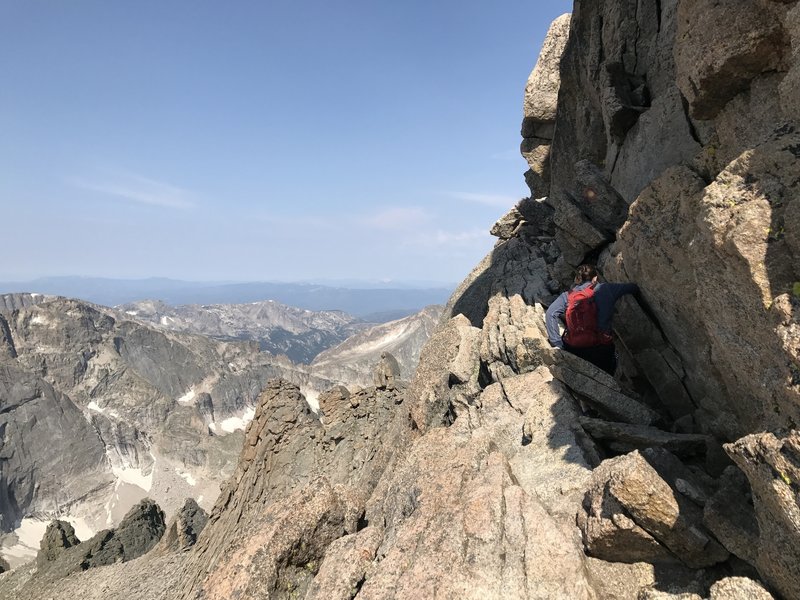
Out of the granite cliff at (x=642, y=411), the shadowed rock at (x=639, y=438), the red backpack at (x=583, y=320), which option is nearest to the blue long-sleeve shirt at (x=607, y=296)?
the red backpack at (x=583, y=320)

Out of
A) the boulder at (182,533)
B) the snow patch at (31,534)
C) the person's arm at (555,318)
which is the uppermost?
the person's arm at (555,318)

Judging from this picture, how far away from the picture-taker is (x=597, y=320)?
53.5ft

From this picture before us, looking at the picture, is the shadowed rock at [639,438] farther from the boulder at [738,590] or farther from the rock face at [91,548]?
the rock face at [91,548]

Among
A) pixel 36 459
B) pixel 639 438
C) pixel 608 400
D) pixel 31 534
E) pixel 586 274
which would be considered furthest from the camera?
pixel 36 459

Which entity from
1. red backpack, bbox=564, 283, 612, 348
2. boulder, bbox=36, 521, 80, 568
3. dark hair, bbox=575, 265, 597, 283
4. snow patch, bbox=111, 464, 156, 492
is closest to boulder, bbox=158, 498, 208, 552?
boulder, bbox=36, 521, 80, 568

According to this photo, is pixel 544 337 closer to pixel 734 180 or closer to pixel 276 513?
pixel 734 180

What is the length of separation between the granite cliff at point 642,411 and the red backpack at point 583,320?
997 mm

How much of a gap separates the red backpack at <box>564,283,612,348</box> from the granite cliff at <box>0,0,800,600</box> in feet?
3.27

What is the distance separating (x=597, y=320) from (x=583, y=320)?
19.6 inches

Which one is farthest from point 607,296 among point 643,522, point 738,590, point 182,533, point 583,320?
point 182,533

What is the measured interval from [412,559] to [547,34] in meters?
43.1

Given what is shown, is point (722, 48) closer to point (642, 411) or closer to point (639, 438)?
point (642, 411)

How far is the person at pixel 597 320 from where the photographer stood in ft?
52.7

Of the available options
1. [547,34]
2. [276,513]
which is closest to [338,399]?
[276,513]
